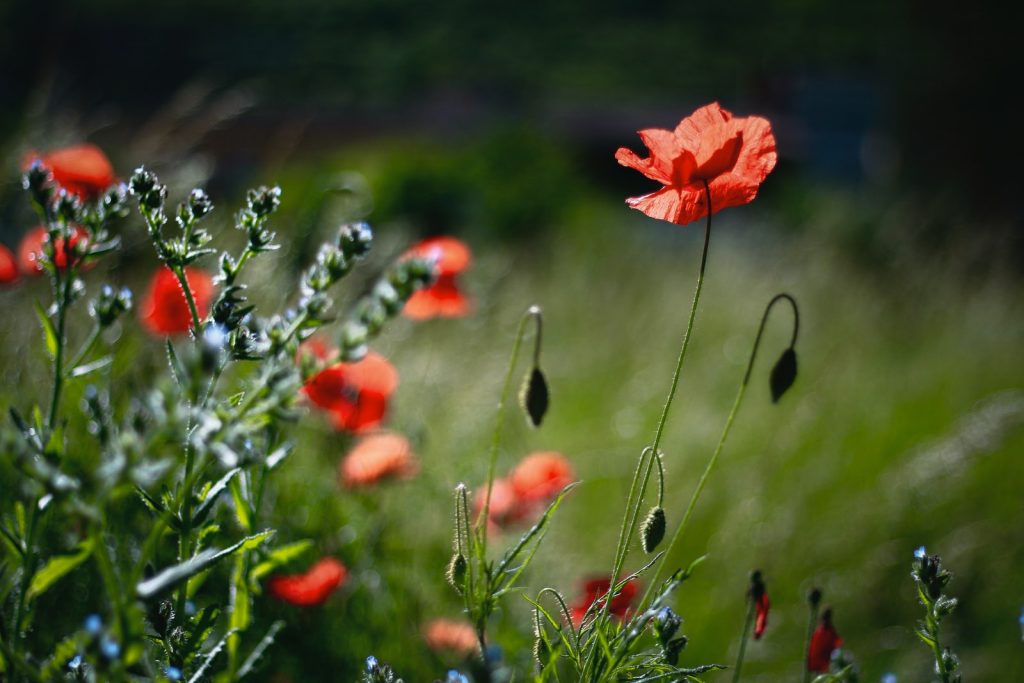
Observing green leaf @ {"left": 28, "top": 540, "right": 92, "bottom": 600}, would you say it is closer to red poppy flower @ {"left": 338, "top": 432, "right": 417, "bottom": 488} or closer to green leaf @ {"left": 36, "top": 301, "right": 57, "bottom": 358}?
green leaf @ {"left": 36, "top": 301, "right": 57, "bottom": 358}

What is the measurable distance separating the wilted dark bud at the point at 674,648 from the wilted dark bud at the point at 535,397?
237 mm

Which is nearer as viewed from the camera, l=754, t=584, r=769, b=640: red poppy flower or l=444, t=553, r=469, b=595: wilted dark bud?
l=444, t=553, r=469, b=595: wilted dark bud

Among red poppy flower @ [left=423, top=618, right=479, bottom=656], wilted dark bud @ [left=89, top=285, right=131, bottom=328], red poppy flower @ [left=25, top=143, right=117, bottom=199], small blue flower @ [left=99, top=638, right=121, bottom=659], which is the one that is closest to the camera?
small blue flower @ [left=99, top=638, right=121, bottom=659]

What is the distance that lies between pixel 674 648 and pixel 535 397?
0.87 ft

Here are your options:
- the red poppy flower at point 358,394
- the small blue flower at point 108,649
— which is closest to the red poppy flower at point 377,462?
the red poppy flower at point 358,394

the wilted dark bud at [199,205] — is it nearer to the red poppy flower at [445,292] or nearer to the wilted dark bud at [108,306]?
the wilted dark bud at [108,306]

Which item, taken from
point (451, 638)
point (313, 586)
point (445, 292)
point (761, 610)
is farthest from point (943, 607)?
point (445, 292)

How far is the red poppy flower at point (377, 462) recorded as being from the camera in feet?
5.19

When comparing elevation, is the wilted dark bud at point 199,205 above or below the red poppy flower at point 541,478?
above

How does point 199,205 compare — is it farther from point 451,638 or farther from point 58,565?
point 451,638

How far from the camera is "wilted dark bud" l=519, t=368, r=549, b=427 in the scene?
2.98 ft

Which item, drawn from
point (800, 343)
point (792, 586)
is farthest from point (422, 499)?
point (800, 343)

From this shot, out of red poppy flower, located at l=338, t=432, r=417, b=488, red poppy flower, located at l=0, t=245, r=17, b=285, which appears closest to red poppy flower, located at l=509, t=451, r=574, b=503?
red poppy flower, located at l=338, t=432, r=417, b=488

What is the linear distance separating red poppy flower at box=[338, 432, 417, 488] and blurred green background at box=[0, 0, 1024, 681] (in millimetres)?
57
